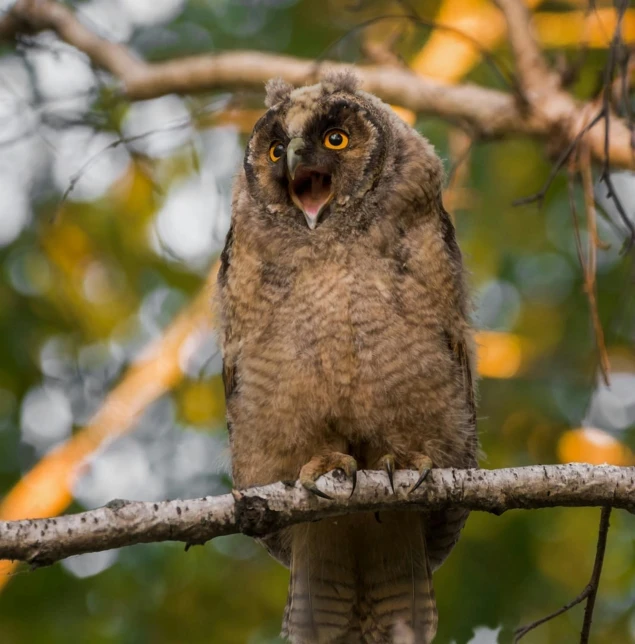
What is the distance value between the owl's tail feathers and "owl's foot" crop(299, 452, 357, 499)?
463 mm

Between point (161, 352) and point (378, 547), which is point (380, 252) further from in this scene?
point (161, 352)

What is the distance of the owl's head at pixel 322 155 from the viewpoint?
328cm

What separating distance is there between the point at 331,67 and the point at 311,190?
2.84 feet

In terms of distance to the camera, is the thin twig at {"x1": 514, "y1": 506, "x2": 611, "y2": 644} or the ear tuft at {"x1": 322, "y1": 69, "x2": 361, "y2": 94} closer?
the thin twig at {"x1": 514, "y1": 506, "x2": 611, "y2": 644}

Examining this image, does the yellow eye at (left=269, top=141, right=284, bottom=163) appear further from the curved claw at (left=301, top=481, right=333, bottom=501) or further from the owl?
the curved claw at (left=301, top=481, right=333, bottom=501)

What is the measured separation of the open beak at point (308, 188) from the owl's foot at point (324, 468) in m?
0.80

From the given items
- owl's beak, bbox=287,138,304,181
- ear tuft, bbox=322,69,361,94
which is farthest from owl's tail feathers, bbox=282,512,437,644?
ear tuft, bbox=322,69,361,94

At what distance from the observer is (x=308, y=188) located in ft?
11.1

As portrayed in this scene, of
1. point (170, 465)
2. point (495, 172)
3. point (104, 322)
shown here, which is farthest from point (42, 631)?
point (495, 172)

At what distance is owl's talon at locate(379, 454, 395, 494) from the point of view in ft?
9.15

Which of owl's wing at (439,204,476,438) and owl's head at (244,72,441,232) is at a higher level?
owl's head at (244,72,441,232)

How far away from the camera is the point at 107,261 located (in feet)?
19.1

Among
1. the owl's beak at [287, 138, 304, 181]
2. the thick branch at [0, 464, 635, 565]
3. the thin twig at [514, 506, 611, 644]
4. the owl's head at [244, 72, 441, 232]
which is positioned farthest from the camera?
the owl's head at [244, 72, 441, 232]

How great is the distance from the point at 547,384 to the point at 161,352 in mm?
2103
